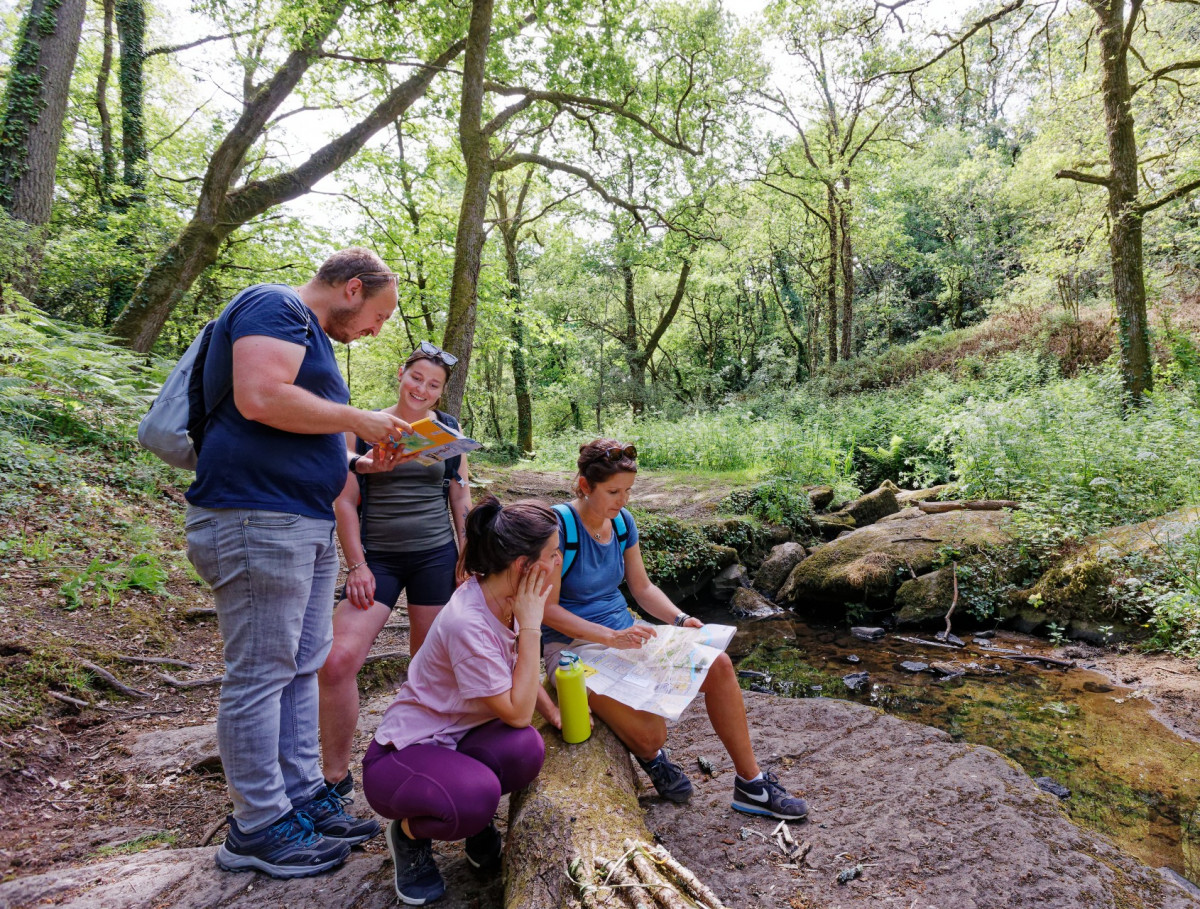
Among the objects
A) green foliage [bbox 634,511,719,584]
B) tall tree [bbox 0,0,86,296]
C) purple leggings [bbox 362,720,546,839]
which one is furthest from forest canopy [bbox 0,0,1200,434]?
purple leggings [bbox 362,720,546,839]

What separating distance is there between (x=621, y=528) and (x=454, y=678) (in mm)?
1241

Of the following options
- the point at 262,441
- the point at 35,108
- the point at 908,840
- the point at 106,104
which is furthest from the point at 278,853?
the point at 106,104

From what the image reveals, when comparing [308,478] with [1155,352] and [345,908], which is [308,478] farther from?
[1155,352]

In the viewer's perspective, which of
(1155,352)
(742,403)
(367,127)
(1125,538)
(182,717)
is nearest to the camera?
(182,717)

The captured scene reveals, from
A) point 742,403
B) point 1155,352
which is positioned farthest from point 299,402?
point 742,403

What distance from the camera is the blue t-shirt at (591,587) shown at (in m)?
2.98

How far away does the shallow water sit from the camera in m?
3.13

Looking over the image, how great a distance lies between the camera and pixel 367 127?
354 inches

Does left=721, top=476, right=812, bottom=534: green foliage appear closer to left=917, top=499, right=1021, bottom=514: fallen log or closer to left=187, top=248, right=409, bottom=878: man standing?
left=917, top=499, right=1021, bottom=514: fallen log

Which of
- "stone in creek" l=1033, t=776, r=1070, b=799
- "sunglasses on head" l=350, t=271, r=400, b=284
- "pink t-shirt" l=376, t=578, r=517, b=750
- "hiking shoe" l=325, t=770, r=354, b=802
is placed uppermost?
"sunglasses on head" l=350, t=271, r=400, b=284

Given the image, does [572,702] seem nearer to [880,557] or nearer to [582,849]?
[582,849]

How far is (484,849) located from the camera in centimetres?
220

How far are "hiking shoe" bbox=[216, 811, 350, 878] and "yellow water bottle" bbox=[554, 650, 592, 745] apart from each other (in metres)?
0.91

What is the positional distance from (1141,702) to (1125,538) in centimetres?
194
